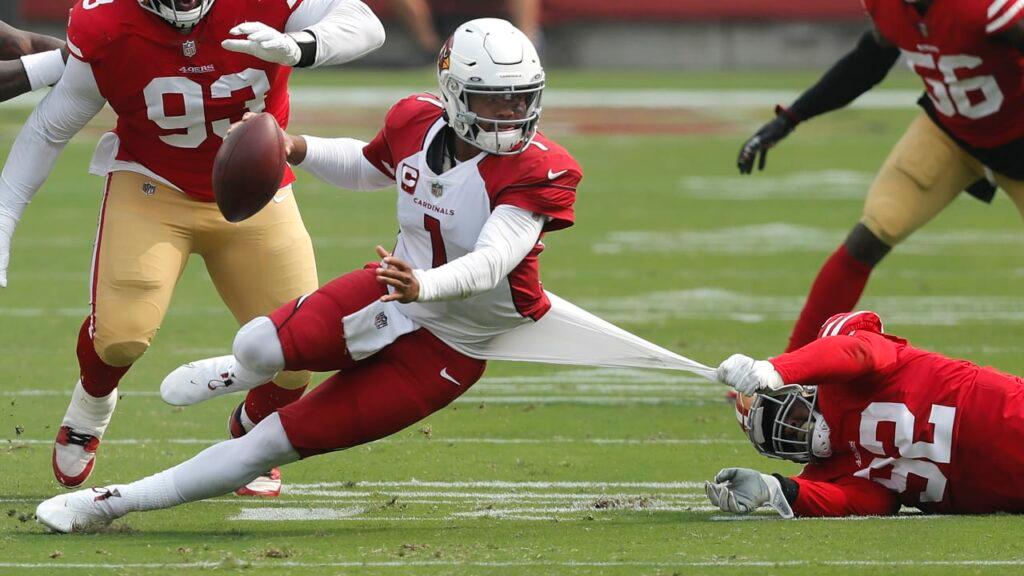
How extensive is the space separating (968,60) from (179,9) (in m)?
2.55

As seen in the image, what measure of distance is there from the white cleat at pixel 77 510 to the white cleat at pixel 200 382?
289 mm

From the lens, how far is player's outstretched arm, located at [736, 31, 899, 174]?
5.92 meters

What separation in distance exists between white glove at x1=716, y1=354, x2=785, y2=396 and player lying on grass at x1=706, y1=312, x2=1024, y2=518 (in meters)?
0.03

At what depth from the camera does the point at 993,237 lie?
10250 mm

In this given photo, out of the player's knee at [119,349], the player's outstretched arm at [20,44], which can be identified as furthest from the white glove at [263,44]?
the player's outstretched arm at [20,44]

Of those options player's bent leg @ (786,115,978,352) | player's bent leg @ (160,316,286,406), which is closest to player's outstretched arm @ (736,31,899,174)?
player's bent leg @ (786,115,978,352)

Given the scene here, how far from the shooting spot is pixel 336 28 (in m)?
4.67

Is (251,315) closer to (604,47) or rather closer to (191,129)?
(191,129)

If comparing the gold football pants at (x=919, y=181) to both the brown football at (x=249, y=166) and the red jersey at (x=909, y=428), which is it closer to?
the red jersey at (x=909, y=428)

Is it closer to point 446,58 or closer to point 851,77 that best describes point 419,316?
point 446,58

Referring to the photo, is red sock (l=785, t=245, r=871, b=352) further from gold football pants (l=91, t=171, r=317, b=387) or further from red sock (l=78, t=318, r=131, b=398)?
red sock (l=78, t=318, r=131, b=398)

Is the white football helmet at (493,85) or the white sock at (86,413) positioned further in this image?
the white sock at (86,413)

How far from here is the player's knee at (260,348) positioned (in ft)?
13.5

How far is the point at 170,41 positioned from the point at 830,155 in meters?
10.0
